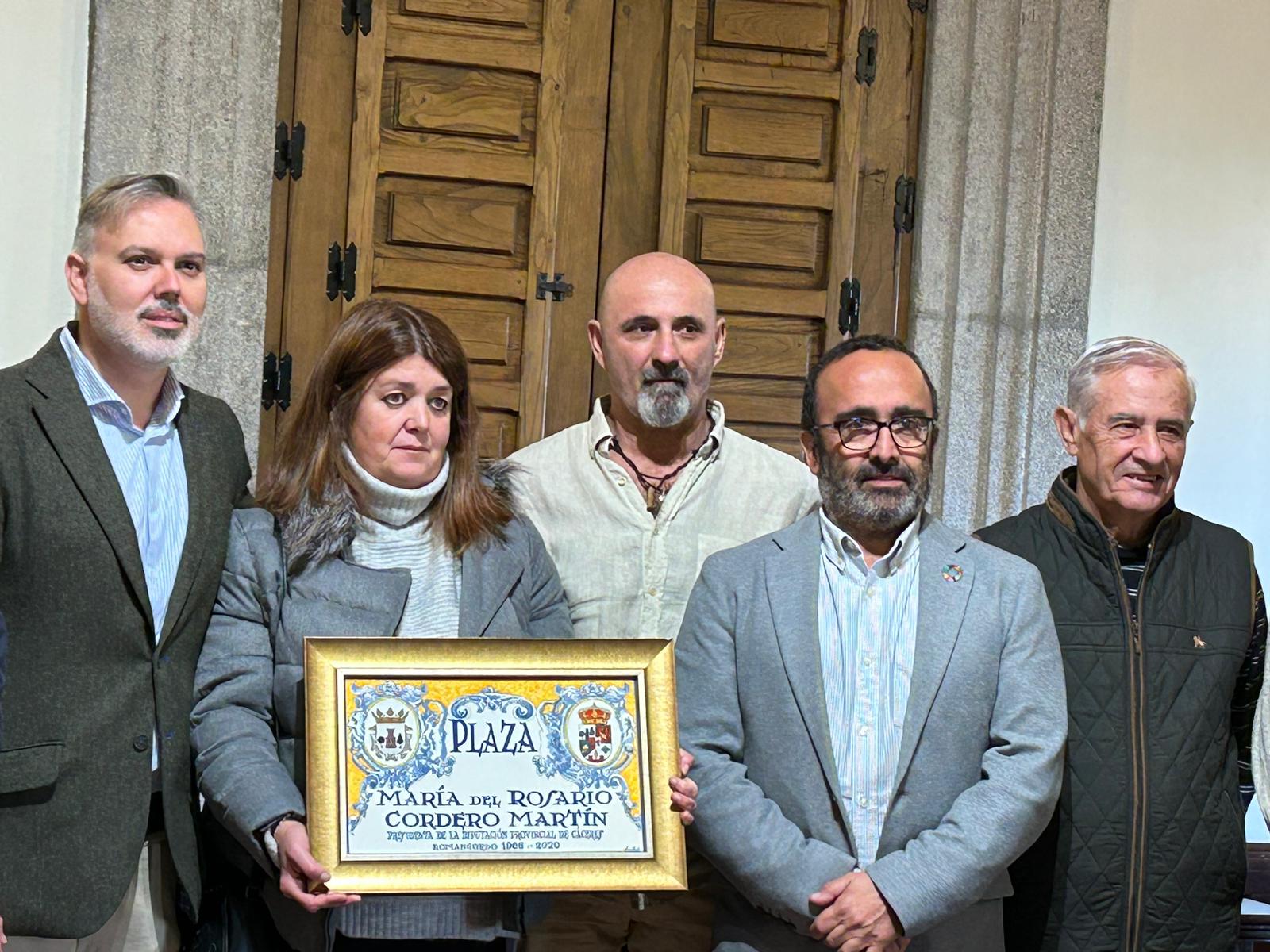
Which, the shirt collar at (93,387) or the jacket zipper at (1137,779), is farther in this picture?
the jacket zipper at (1137,779)

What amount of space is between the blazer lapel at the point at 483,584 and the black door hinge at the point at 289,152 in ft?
7.35

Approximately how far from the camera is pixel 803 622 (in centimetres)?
307

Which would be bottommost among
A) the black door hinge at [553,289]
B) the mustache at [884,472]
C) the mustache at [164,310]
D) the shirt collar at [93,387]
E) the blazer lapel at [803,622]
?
the blazer lapel at [803,622]

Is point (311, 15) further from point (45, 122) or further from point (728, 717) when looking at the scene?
point (728, 717)

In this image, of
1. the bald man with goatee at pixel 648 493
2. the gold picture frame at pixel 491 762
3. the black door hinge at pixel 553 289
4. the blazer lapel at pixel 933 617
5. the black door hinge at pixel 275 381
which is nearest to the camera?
the gold picture frame at pixel 491 762

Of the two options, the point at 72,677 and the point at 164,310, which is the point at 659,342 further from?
the point at 72,677

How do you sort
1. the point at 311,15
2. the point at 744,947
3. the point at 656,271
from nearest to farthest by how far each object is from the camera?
the point at 744,947 < the point at 656,271 < the point at 311,15

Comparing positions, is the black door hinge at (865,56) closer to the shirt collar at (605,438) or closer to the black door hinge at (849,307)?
the black door hinge at (849,307)

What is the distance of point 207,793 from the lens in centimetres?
291

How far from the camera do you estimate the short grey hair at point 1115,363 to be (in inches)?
139

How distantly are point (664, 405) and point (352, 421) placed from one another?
0.74 meters

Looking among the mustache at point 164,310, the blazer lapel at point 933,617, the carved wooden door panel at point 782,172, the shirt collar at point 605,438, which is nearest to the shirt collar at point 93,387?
the mustache at point 164,310

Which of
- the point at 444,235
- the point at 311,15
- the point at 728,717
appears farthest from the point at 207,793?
the point at 311,15

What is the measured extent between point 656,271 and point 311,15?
6.32 ft
